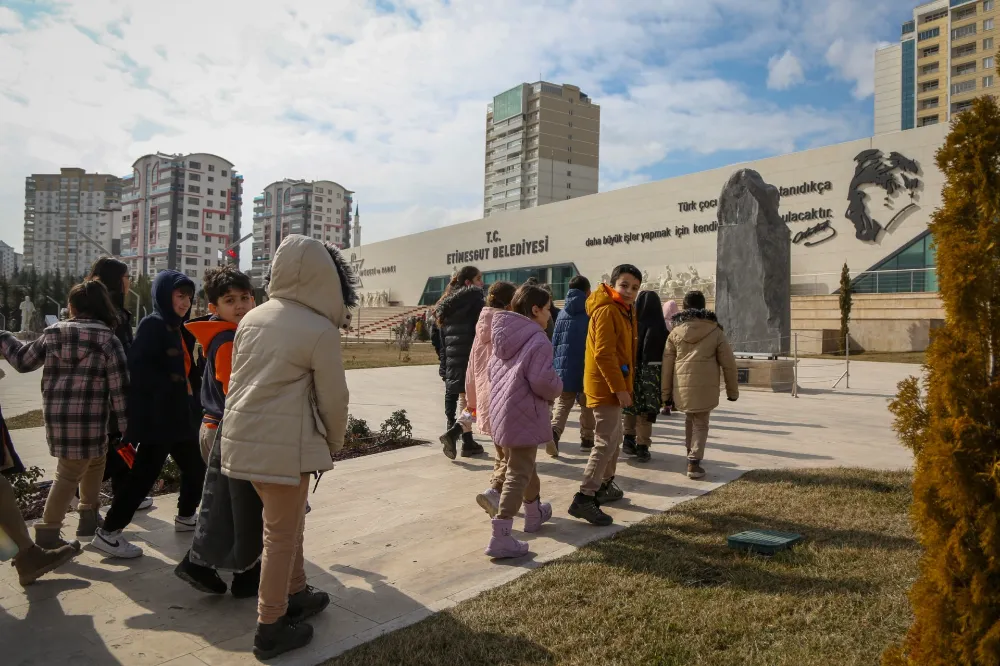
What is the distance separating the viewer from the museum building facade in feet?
89.3

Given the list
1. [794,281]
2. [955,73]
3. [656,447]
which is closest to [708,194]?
[794,281]

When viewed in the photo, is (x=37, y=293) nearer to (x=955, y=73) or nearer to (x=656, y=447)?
(x=656, y=447)

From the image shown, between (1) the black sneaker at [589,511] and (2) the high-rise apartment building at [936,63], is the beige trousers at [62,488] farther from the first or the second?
(2) the high-rise apartment building at [936,63]

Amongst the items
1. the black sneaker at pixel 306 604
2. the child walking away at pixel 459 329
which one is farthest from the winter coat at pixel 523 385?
the child walking away at pixel 459 329

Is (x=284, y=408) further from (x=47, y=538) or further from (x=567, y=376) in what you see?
(x=567, y=376)

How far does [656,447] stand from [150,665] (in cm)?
576

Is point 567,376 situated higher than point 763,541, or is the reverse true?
point 567,376

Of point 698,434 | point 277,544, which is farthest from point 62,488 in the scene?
point 698,434

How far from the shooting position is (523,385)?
4.08m

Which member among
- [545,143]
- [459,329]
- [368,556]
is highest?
[545,143]

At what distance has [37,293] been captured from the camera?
71875 mm

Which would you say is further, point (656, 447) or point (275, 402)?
point (656, 447)

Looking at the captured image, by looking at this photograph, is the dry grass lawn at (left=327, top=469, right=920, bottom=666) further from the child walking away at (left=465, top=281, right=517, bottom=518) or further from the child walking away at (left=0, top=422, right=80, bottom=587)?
the child walking away at (left=0, top=422, right=80, bottom=587)

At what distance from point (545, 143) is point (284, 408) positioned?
10457 cm
